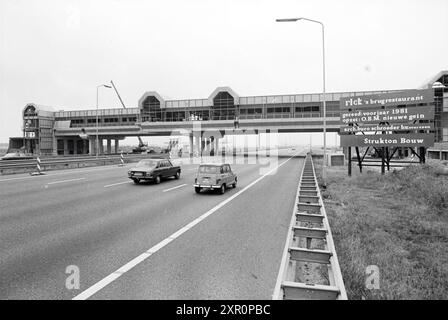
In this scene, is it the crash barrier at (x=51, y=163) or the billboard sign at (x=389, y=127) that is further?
the crash barrier at (x=51, y=163)

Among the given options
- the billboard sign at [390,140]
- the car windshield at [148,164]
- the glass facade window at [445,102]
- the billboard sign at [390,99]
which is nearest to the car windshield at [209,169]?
the car windshield at [148,164]

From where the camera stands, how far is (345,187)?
15688 millimetres

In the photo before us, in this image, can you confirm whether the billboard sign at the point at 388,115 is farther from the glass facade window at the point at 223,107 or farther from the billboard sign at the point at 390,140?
the glass facade window at the point at 223,107

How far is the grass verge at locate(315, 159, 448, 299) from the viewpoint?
14.5 feet

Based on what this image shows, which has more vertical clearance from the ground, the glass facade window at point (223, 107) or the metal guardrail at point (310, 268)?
the glass facade window at point (223, 107)

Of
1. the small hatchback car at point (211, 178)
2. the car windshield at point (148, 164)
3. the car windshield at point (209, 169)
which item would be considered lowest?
the small hatchback car at point (211, 178)

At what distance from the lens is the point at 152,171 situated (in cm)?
1681

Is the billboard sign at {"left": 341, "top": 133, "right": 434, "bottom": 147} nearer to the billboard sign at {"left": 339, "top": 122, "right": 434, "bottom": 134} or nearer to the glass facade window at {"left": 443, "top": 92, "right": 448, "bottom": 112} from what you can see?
the billboard sign at {"left": 339, "top": 122, "right": 434, "bottom": 134}

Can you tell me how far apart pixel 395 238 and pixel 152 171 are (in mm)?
13144

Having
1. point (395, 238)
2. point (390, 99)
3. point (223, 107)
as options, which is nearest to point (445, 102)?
point (390, 99)

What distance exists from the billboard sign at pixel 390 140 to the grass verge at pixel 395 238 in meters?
5.70

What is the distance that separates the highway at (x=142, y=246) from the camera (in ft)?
14.6
